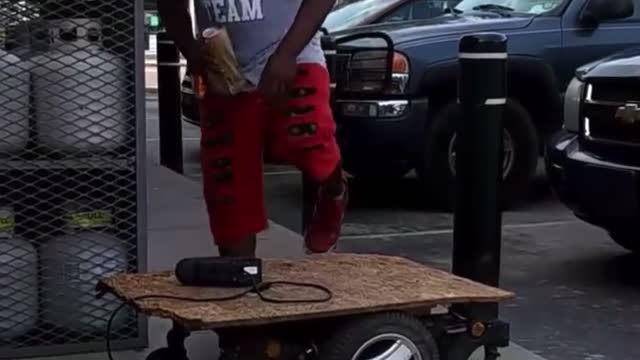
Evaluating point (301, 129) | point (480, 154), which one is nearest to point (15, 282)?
point (301, 129)

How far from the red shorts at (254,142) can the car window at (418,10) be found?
6.02 m

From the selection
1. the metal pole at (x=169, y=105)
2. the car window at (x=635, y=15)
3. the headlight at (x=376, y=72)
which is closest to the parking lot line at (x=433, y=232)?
the headlight at (x=376, y=72)

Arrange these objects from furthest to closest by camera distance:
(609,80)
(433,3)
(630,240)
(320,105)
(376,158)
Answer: (433,3) → (376,158) → (630,240) → (609,80) → (320,105)

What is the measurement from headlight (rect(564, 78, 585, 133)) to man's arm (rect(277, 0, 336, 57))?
292 centimetres

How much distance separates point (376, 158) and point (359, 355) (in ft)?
16.3

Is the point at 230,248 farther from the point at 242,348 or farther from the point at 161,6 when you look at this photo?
the point at 161,6

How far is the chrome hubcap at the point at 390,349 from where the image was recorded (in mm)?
3883

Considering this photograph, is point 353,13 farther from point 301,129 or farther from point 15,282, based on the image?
point 301,129

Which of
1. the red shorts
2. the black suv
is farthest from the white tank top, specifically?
the black suv

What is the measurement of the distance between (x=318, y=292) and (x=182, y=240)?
3.35 meters

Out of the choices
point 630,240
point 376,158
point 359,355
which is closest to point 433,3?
point 376,158

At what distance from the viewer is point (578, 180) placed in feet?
21.2

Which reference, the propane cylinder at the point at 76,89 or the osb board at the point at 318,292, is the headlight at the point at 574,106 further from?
the propane cylinder at the point at 76,89

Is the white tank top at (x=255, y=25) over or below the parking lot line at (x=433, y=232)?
over
